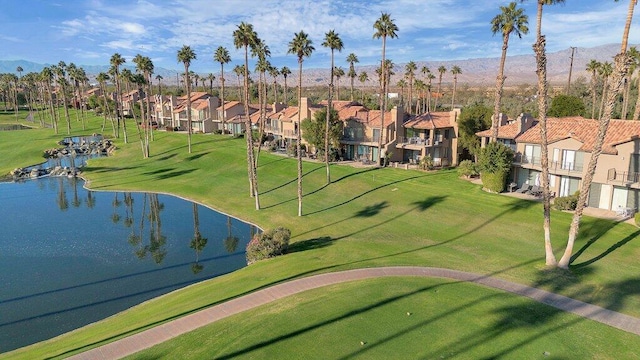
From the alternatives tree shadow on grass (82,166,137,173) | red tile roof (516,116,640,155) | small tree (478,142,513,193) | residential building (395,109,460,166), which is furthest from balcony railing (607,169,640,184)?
tree shadow on grass (82,166,137,173)

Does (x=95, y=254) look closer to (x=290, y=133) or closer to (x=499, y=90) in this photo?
(x=499, y=90)

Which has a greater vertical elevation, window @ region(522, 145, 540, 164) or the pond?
window @ region(522, 145, 540, 164)

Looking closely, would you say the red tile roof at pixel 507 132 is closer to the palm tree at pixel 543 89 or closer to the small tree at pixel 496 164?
the small tree at pixel 496 164

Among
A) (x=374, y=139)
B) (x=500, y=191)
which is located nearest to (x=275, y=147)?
(x=374, y=139)

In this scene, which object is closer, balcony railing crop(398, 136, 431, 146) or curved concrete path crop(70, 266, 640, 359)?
curved concrete path crop(70, 266, 640, 359)

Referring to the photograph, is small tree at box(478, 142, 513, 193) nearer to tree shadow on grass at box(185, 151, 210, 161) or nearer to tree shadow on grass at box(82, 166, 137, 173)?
tree shadow on grass at box(185, 151, 210, 161)

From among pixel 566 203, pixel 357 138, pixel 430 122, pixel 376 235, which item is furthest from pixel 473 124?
pixel 376 235
